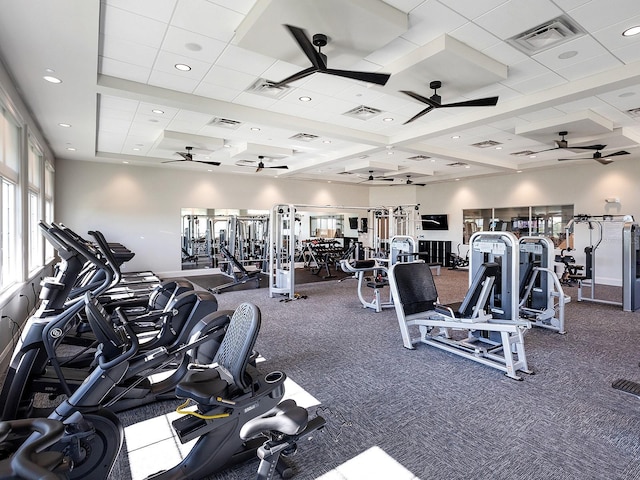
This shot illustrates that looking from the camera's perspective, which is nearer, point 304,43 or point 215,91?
point 304,43

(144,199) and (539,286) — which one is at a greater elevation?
(144,199)

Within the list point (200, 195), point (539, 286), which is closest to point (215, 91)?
point (539, 286)

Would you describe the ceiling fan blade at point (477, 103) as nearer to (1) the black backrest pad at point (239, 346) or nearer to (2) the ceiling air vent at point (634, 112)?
(2) the ceiling air vent at point (634, 112)

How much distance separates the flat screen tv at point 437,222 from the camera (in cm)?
1282

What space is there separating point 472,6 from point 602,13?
115cm

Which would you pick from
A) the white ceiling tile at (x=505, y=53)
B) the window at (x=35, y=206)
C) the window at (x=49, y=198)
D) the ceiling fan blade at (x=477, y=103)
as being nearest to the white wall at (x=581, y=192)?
the ceiling fan blade at (x=477, y=103)

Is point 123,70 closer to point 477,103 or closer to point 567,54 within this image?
point 477,103

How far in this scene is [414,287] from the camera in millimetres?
4410

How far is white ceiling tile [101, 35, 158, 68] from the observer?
11.7 feet

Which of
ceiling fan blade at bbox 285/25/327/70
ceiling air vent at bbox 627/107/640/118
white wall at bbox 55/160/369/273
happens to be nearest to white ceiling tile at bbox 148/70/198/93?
ceiling fan blade at bbox 285/25/327/70

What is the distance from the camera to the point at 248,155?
8406mm

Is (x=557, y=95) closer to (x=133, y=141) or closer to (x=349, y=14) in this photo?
(x=349, y=14)

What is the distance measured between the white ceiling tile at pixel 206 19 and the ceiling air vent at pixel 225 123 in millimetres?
2720

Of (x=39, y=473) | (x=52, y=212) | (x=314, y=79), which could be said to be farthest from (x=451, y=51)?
(x=52, y=212)
